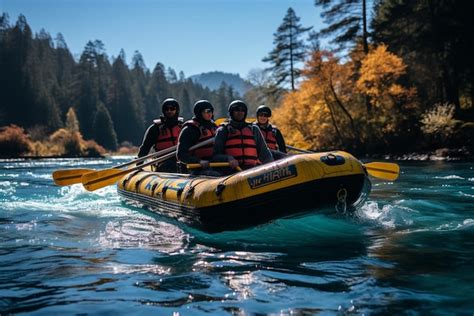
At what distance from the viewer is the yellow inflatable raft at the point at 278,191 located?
6.09 metres

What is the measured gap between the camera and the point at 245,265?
496 centimetres

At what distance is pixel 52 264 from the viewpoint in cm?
513

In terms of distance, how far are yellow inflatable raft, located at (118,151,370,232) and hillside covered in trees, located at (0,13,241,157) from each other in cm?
5732

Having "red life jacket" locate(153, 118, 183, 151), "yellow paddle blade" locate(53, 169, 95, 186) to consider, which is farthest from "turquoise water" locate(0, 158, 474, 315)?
"red life jacket" locate(153, 118, 183, 151)

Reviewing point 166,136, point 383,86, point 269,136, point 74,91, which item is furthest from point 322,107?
point 74,91

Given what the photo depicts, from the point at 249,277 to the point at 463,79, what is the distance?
95.0 ft

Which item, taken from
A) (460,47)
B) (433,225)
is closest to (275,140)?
(433,225)

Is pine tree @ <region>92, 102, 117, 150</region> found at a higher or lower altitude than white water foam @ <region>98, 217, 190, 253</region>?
higher

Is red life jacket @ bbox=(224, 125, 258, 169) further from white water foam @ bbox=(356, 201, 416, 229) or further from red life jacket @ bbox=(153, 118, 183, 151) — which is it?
red life jacket @ bbox=(153, 118, 183, 151)

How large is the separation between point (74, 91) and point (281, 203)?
82871mm

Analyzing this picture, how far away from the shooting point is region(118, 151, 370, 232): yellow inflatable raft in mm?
6090

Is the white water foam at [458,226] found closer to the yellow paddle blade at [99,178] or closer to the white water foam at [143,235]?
the white water foam at [143,235]

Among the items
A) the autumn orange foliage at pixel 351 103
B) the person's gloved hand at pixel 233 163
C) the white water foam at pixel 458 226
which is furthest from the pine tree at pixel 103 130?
the white water foam at pixel 458 226

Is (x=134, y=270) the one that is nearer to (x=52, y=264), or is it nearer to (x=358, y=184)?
(x=52, y=264)
